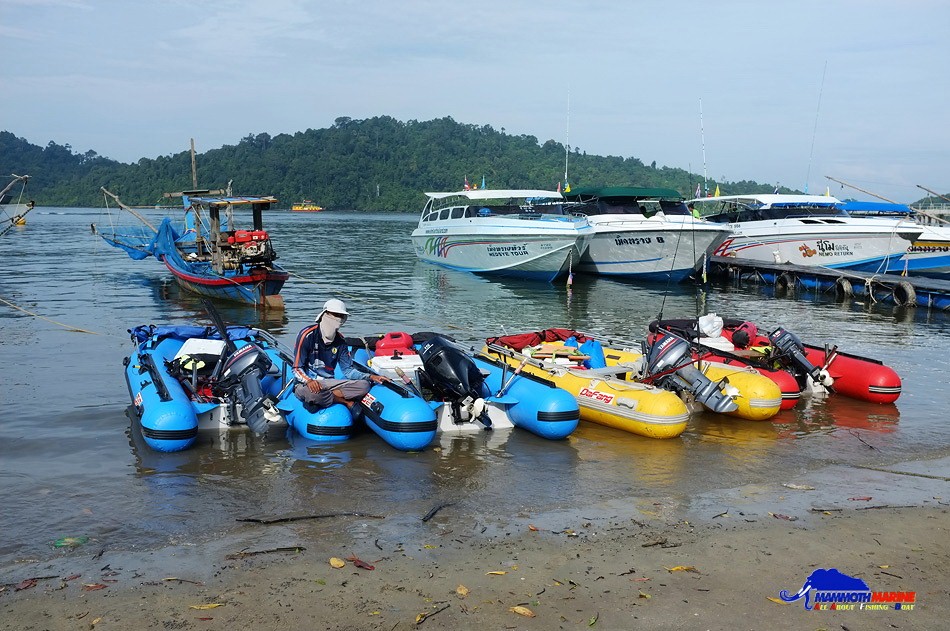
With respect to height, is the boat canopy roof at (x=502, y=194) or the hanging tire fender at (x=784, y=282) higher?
the boat canopy roof at (x=502, y=194)

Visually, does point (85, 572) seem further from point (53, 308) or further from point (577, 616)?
point (53, 308)

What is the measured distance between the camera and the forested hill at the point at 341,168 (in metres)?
111

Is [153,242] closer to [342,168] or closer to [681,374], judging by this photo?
[681,374]

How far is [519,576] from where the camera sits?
537 centimetres

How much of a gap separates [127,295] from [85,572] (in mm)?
18828

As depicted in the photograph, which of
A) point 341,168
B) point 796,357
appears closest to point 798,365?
point 796,357

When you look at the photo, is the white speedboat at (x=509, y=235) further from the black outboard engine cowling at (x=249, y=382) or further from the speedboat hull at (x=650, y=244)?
the black outboard engine cowling at (x=249, y=382)

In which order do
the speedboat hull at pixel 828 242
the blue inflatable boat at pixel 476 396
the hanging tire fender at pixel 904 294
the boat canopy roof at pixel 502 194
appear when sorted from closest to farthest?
the blue inflatable boat at pixel 476 396
the hanging tire fender at pixel 904 294
the speedboat hull at pixel 828 242
the boat canopy roof at pixel 502 194

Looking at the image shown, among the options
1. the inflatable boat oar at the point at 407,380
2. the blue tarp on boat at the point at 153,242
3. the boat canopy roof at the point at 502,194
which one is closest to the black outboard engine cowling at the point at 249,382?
the inflatable boat oar at the point at 407,380

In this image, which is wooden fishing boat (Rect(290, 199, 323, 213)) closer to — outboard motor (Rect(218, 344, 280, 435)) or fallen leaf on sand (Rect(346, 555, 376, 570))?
outboard motor (Rect(218, 344, 280, 435))

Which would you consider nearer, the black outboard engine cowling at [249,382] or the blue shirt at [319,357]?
the black outboard engine cowling at [249,382]

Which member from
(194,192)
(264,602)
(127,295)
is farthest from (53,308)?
(264,602)

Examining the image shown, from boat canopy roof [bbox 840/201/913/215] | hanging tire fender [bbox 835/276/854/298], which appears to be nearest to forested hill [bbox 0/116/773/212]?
boat canopy roof [bbox 840/201/913/215]

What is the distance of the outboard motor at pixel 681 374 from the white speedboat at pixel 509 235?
15168mm
